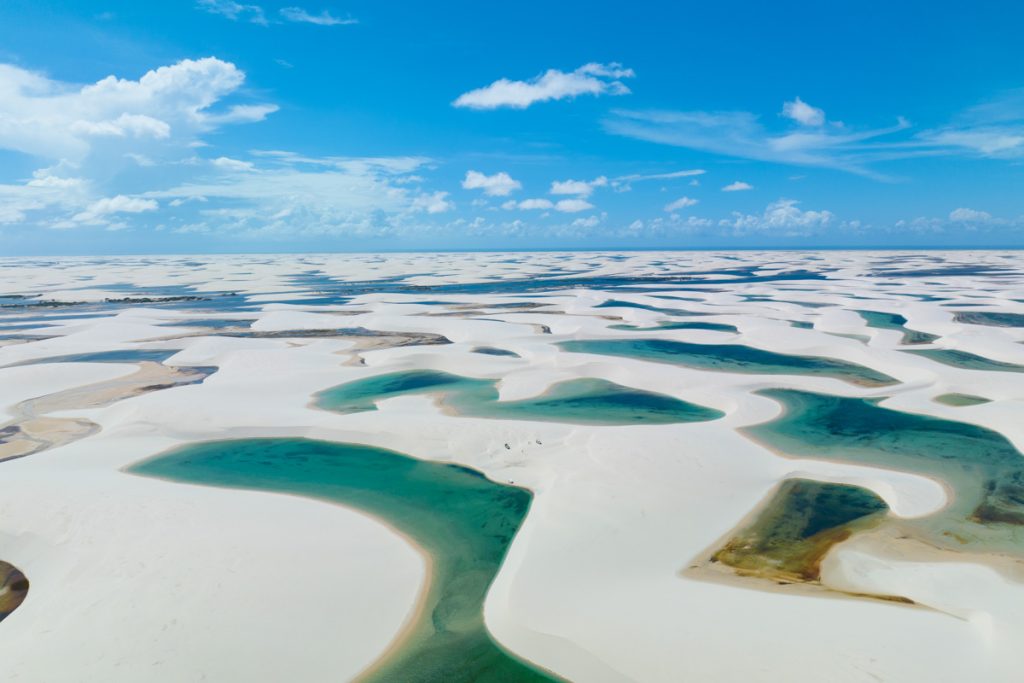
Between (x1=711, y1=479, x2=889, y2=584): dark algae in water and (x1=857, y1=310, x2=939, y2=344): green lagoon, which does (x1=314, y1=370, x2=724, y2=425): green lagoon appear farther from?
(x1=857, y1=310, x2=939, y2=344): green lagoon

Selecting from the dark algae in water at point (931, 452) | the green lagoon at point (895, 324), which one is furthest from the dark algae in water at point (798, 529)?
the green lagoon at point (895, 324)

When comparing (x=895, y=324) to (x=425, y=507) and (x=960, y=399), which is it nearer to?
(x=960, y=399)

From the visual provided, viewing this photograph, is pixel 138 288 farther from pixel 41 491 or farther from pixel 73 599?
pixel 73 599

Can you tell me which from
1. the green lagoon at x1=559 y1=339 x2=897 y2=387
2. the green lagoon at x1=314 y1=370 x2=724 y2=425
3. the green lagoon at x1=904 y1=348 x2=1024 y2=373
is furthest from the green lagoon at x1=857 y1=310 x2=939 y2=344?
the green lagoon at x1=314 y1=370 x2=724 y2=425

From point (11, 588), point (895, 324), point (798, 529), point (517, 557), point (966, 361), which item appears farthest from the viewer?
point (895, 324)

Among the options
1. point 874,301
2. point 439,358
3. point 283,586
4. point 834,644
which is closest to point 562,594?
point 834,644

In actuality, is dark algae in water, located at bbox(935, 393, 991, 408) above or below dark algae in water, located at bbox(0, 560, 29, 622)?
above

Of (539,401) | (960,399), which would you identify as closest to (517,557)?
(539,401)
